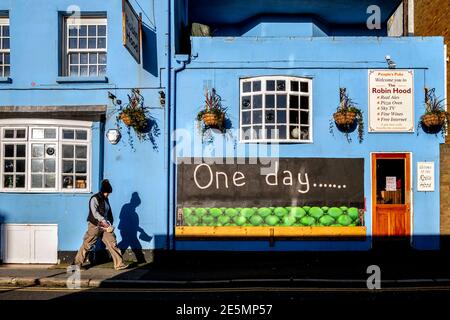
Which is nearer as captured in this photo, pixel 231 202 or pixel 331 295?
pixel 331 295

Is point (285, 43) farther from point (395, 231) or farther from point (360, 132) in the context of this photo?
point (395, 231)

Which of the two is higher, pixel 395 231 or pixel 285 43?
pixel 285 43

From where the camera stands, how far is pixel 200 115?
32.8ft

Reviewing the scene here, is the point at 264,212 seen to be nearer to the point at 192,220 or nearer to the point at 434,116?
the point at 192,220

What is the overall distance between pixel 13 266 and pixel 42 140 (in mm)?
3022

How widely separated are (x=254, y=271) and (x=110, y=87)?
551 cm

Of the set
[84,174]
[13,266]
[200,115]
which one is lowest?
[13,266]

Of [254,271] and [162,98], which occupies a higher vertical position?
[162,98]

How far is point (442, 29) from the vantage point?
11414 mm

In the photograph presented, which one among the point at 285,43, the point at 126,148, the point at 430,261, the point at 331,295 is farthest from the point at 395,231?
the point at 126,148

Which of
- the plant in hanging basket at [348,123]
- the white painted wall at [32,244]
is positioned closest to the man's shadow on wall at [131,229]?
the white painted wall at [32,244]

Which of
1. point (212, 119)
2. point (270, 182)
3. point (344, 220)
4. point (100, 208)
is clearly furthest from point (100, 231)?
point (344, 220)

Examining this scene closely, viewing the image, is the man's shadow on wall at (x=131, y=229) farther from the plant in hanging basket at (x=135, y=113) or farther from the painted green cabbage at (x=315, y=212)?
the painted green cabbage at (x=315, y=212)

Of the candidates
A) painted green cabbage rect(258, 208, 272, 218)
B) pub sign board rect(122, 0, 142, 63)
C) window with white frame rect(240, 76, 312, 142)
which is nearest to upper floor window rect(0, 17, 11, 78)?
pub sign board rect(122, 0, 142, 63)
